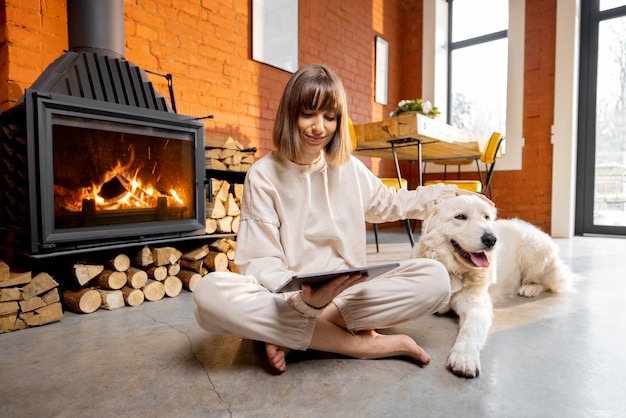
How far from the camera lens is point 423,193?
1.60m

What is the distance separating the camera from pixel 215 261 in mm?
2348

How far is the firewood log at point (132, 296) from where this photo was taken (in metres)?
1.96

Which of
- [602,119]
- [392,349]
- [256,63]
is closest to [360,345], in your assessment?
[392,349]

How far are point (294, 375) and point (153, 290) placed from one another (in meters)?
1.21

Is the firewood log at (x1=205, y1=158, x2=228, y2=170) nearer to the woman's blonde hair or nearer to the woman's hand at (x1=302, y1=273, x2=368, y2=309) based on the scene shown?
the woman's blonde hair

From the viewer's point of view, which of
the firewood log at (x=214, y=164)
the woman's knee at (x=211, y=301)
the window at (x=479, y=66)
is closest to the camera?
the woman's knee at (x=211, y=301)

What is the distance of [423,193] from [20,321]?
1.79 meters

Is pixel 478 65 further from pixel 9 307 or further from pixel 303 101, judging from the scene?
pixel 9 307

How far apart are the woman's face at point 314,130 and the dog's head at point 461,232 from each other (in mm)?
581

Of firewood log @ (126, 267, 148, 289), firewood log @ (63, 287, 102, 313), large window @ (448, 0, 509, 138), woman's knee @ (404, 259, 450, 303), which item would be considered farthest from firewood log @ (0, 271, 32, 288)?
large window @ (448, 0, 509, 138)

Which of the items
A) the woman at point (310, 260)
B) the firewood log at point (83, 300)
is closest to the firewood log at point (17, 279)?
the firewood log at point (83, 300)

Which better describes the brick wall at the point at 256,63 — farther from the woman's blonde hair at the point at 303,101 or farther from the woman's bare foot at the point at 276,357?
the woman's bare foot at the point at 276,357

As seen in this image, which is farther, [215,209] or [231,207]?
[231,207]

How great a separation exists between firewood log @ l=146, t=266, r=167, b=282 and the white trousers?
1.07 meters
